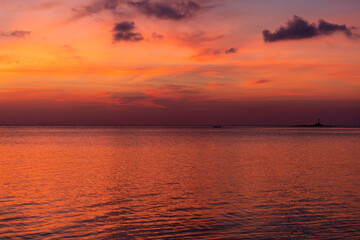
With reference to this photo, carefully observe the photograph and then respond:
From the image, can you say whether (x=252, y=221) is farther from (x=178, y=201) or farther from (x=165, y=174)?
(x=165, y=174)

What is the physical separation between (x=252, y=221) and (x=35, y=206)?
14571mm

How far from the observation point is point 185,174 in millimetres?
44969

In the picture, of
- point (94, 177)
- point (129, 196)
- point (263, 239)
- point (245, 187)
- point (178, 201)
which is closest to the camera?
point (263, 239)

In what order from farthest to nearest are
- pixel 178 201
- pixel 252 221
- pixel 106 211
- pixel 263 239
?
1. pixel 178 201
2. pixel 106 211
3. pixel 252 221
4. pixel 263 239

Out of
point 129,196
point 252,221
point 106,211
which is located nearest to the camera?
point 252,221

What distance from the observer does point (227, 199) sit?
96.5 feet

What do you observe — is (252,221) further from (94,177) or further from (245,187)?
(94,177)

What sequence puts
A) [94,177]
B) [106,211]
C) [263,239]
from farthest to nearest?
[94,177]
[106,211]
[263,239]

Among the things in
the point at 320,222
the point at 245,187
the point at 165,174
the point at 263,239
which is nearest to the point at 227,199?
Answer: the point at 245,187

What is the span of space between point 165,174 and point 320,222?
24.3 metres

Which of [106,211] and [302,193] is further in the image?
[302,193]

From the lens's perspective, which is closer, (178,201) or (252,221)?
(252,221)

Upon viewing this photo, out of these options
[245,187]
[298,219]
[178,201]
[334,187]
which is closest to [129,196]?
[178,201]

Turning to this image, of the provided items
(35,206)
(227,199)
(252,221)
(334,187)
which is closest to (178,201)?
(227,199)
